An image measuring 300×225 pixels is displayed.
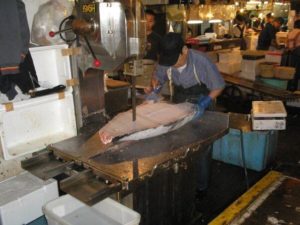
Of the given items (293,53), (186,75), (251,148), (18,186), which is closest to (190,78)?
(186,75)

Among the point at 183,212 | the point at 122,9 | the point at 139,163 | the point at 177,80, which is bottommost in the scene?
the point at 183,212

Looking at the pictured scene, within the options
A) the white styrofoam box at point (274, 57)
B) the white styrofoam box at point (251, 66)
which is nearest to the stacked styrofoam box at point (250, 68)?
the white styrofoam box at point (251, 66)

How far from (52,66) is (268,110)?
250 cm

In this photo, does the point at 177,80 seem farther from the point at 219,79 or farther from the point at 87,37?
the point at 87,37

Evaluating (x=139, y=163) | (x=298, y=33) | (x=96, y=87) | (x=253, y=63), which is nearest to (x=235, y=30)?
(x=298, y=33)

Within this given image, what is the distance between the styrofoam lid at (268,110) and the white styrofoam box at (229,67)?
10.8 ft

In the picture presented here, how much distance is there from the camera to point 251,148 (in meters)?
4.01

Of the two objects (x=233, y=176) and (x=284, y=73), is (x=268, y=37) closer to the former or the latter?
(x=284, y=73)

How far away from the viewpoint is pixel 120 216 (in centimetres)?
200

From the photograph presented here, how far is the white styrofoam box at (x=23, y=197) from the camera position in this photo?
2062mm

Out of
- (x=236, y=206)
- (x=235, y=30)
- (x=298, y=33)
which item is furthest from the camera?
(x=235, y=30)

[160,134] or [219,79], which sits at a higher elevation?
[219,79]

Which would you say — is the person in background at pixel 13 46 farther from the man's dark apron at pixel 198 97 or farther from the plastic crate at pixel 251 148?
the plastic crate at pixel 251 148

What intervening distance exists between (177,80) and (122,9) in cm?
152
